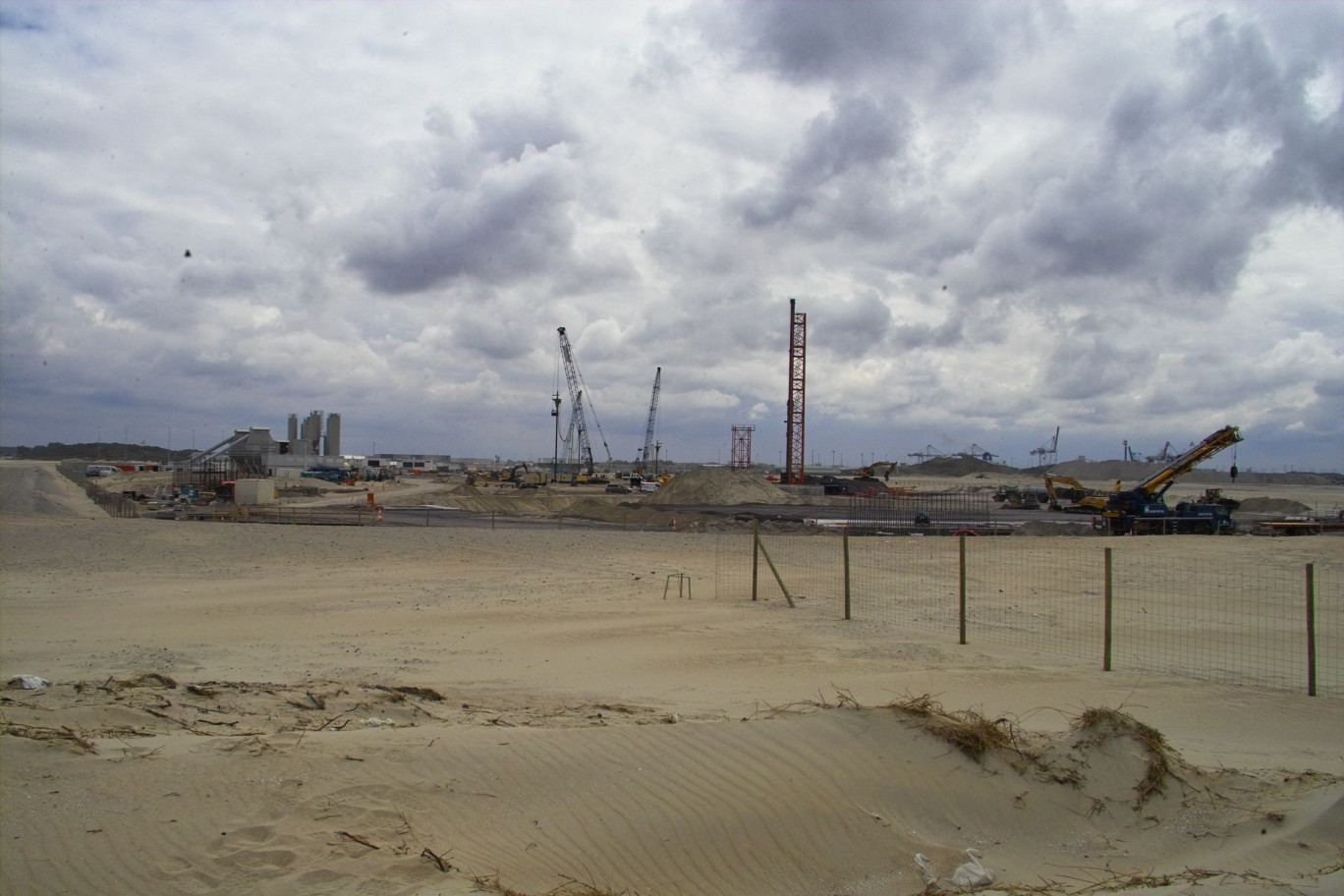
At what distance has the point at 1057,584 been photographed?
20.4m

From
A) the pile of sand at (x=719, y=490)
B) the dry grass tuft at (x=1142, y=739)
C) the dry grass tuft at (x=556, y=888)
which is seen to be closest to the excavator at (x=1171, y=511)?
the pile of sand at (x=719, y=490)

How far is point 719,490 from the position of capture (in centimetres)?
6303

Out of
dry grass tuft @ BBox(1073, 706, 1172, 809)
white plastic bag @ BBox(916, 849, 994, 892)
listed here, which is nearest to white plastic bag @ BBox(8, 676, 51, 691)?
white plastic bag @ BBox(916, 849, 994, 892)

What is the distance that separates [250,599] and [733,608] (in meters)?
10.4

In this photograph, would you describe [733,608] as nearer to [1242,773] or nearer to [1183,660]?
[1183,660]

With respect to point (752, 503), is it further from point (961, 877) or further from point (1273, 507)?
point (961, 877)

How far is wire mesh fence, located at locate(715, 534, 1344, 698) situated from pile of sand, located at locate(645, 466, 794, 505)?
1287 inches

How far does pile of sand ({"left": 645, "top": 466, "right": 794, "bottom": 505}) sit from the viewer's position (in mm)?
62312

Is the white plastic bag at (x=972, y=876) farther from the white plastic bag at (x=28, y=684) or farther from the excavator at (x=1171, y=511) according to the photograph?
the excavator at (x=1171, y=511)

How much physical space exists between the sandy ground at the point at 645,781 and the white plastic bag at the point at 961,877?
10 cm

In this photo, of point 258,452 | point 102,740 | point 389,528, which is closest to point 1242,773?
point 102,740

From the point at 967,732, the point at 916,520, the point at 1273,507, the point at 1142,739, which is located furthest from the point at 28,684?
the point at 1273,507

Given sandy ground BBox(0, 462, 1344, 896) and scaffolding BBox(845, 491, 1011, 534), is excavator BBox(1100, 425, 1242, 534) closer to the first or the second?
scaffolding BBox(845, 491, 1011, 534)

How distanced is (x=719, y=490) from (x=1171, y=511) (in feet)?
103
